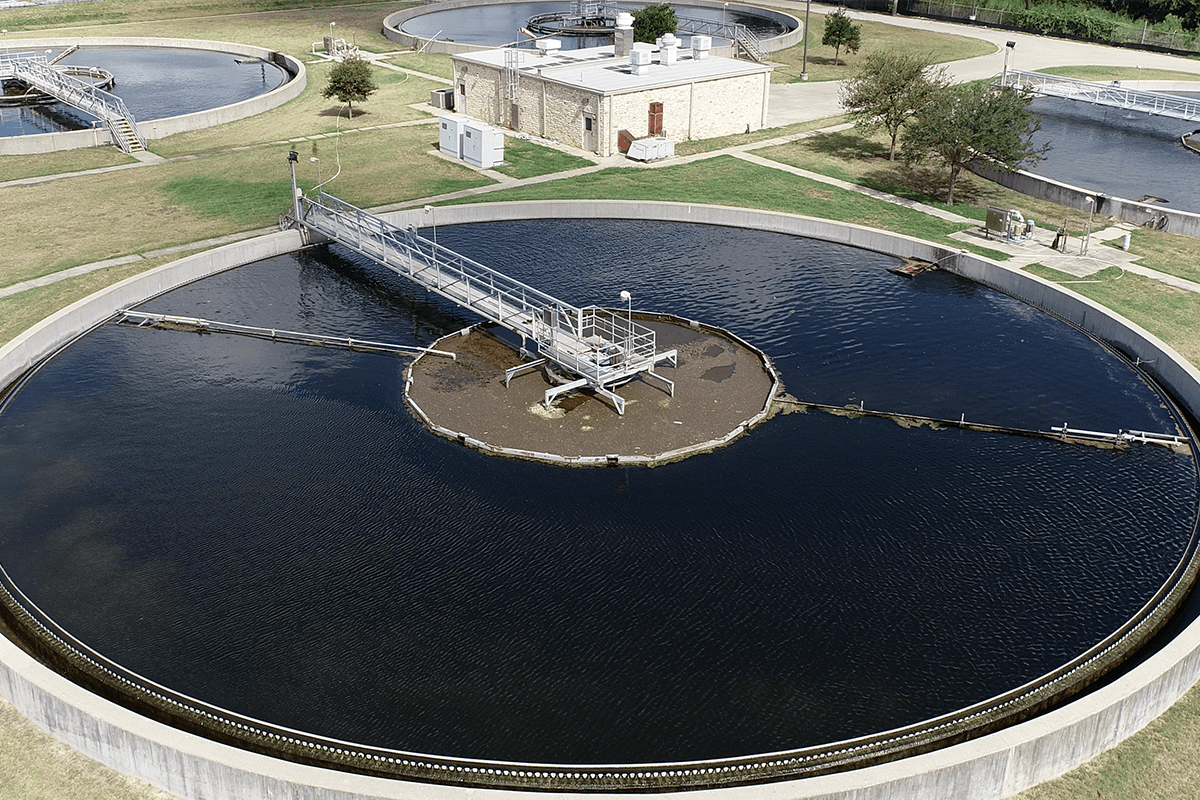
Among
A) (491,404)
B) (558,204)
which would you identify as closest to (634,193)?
(558,204)

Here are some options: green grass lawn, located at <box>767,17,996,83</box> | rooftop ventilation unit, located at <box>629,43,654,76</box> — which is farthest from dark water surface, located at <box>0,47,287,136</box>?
green grass lawn, located at <box>767,17,996,83</box>

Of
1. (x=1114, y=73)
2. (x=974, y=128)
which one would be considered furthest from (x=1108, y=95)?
(x=974, y=128)

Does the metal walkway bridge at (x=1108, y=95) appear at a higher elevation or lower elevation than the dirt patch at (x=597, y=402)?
higher

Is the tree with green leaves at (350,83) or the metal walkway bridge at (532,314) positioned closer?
the metal walkway bridge at (532,314)

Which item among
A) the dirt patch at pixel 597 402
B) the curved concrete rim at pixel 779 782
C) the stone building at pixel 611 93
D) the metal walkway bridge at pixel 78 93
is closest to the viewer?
the curved concrete rim at pixel 779 782

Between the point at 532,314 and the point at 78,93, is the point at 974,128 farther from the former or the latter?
the point at 78,93

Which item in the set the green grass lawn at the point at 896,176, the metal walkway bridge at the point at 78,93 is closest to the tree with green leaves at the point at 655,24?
the green grass lawn at the point at 896,176

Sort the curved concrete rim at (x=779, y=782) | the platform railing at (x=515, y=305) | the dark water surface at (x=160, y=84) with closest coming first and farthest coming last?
the curved concrete rim at (x=779, y=782), the platform railing at (x=515, y=305), the dark water surface at (x=160, y=84)

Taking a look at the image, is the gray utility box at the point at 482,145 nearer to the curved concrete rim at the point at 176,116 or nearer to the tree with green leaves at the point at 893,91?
the curved concrete rim at the point at 176,116
